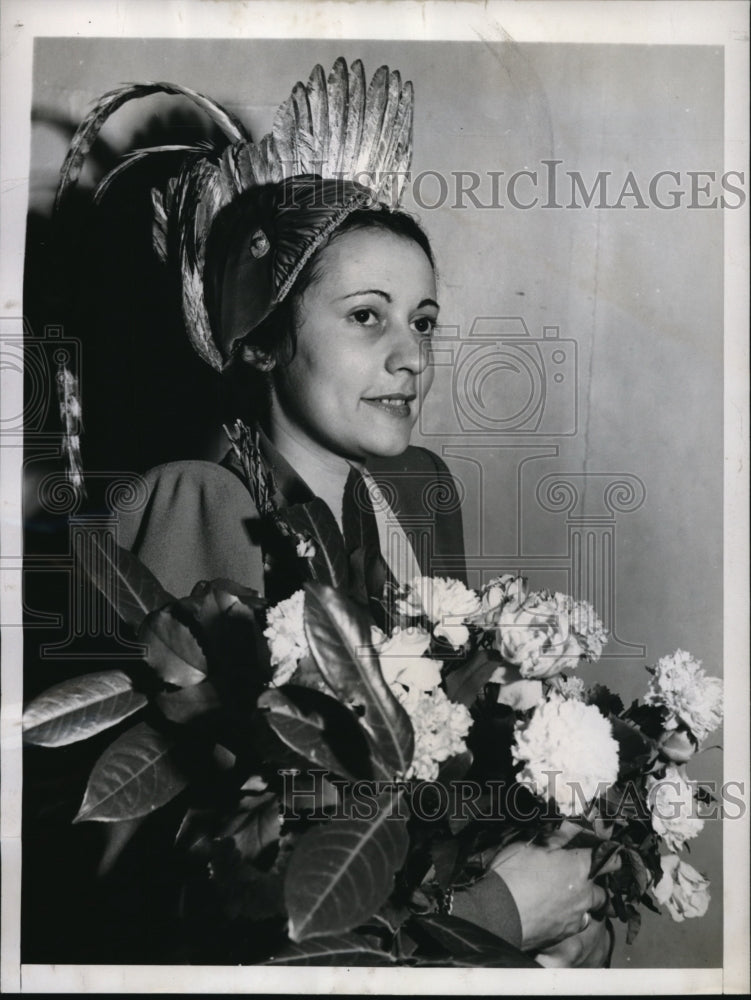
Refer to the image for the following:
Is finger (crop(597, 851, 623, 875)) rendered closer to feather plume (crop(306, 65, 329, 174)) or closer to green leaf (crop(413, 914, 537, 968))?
green leaf (crop(413, 914, 537, 968))

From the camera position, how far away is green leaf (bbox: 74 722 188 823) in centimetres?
99

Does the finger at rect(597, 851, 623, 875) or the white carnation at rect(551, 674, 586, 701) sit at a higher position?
the white carnation at rect(551, 674, 586, 701)

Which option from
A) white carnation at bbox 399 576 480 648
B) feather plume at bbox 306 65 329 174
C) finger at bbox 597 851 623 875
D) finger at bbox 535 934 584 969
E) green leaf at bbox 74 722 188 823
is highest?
feather plume at bbox 306 65 329 174

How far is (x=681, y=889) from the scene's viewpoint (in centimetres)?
111

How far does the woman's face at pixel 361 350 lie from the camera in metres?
1.08

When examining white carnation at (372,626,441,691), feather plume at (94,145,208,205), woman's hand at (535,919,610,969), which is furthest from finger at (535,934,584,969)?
feather plume at (94,145,208,205)

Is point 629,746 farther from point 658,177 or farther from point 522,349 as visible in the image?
point 658,177

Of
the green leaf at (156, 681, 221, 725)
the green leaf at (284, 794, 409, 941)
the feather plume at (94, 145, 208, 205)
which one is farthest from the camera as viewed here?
the feather plume at (94, 145, 208, 205)

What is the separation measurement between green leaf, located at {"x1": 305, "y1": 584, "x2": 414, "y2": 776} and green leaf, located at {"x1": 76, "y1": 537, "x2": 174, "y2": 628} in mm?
196

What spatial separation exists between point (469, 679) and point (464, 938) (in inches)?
11.3

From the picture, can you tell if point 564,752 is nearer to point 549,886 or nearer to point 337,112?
point 549,886

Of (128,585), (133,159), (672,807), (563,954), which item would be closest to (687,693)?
(672,807)

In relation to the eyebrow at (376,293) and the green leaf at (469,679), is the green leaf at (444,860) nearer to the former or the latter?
the green leaf at (469,679)

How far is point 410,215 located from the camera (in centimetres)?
111
